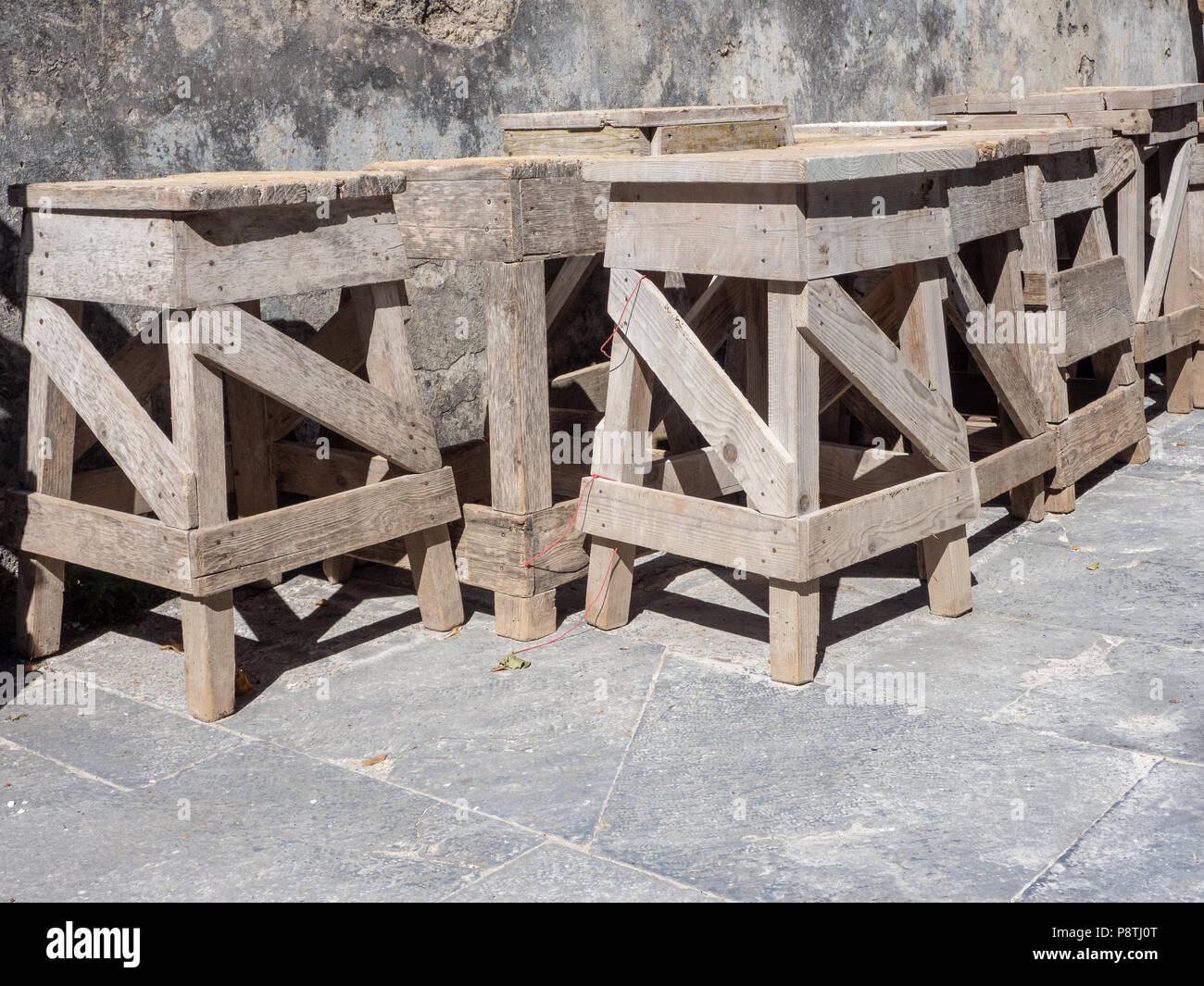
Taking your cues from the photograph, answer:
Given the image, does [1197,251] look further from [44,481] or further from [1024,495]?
[44,481]

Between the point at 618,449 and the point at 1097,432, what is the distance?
2.18 m

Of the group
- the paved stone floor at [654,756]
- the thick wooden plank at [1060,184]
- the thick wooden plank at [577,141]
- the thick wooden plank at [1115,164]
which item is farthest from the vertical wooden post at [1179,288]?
the thick wooden plank at [577,141]

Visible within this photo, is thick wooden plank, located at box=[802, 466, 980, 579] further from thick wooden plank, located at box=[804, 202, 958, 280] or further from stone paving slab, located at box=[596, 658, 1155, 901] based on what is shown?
thick wooden plank, located at box=[804, 202, 958, 280]

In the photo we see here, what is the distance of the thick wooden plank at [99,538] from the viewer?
3.36 m

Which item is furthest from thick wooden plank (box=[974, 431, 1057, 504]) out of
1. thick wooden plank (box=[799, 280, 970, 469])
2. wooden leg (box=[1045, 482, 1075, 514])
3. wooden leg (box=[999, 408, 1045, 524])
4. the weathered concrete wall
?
the weathered concrete wall

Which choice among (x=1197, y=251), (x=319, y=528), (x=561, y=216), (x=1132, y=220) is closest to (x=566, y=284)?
(x=561, y=216)

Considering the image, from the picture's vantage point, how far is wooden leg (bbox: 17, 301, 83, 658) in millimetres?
3762

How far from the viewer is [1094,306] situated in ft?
16.4

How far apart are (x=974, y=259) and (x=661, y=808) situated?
328 cm

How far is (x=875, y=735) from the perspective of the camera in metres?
3.20

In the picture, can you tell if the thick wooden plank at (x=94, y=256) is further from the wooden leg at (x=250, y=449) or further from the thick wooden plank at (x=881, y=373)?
the thick wooden plank at (x=881, y=373)

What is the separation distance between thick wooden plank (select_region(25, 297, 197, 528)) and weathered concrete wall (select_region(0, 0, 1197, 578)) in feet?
1.12

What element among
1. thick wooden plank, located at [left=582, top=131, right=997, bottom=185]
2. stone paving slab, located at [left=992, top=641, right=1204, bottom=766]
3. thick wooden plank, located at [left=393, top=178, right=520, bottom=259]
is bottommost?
stone paving slab, located at [left=992, top=641, right=1204, bottom=766]

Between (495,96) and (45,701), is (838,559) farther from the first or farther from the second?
(495,96)
